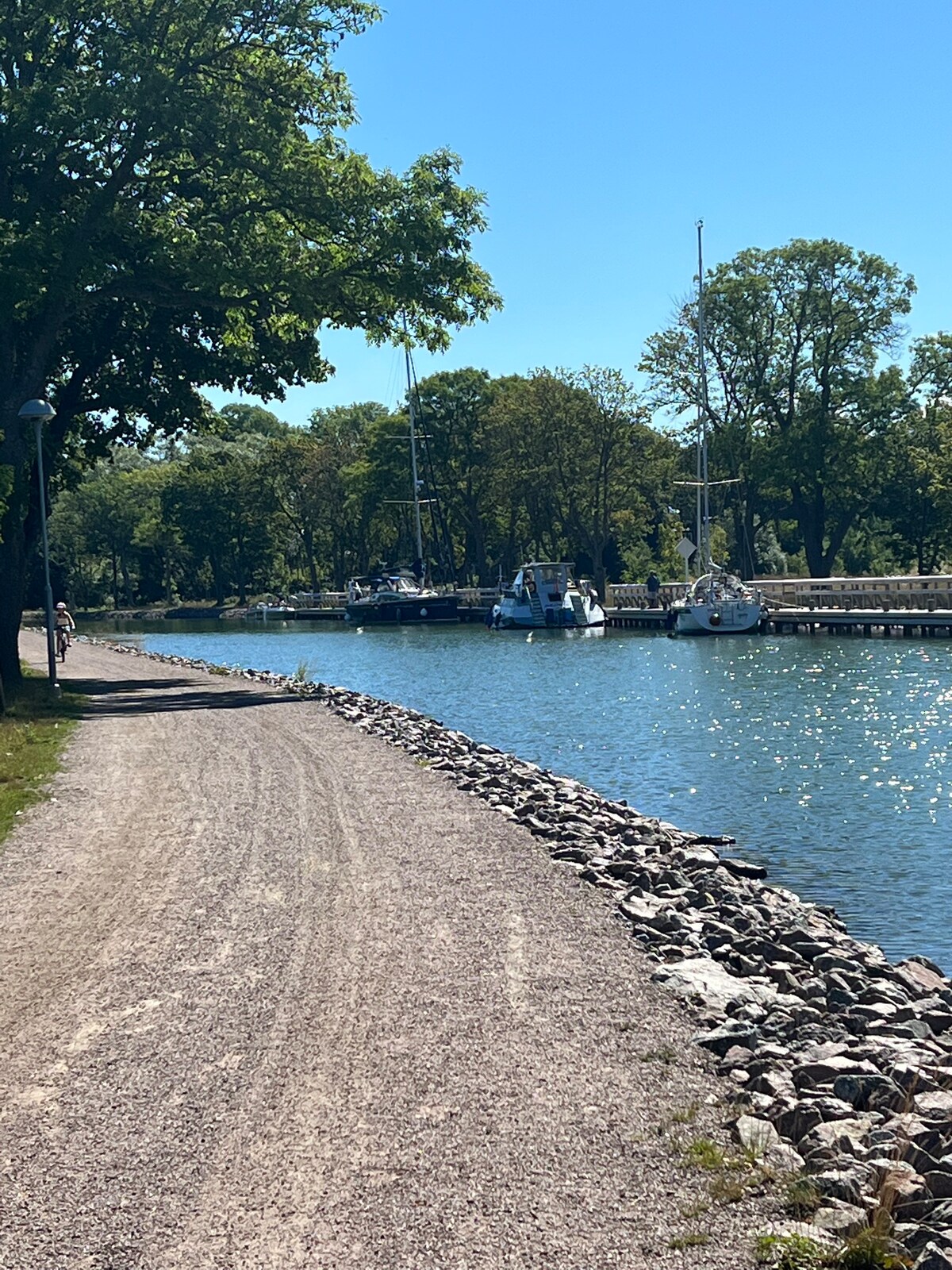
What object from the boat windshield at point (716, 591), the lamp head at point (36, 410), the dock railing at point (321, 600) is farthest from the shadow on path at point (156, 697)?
the dock railing at point (321, 600)

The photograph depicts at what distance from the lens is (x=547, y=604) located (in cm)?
7975

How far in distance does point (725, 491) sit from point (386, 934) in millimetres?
81433

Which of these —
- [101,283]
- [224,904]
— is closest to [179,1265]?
[224,904]

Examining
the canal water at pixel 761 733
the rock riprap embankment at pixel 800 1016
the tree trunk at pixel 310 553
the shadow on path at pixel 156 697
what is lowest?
the canal water at pixel 761 733

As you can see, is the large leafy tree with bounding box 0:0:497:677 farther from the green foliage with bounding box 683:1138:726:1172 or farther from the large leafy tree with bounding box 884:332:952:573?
the large leafy tree with bounding box 884:332:952:573

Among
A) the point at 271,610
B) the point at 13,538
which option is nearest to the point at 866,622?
the point at 13,538

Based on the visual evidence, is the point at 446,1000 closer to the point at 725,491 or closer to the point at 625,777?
the point at 625,777

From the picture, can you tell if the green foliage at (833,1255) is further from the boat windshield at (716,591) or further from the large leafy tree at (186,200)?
the boat windshield at (716,591)

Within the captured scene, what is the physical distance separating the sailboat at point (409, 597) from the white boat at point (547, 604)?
14016 mm

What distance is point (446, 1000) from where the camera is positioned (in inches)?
364

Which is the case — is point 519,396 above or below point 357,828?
above

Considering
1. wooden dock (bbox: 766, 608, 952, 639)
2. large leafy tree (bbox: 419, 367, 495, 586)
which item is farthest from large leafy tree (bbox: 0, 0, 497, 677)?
large leafy tree (bbox: 419, 367, 495, 586)

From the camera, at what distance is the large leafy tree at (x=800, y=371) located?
258 ft

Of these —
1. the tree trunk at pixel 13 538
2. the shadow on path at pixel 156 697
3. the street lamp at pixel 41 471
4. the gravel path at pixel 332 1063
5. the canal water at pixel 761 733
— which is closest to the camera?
the gravel path at pixel 332 1063
